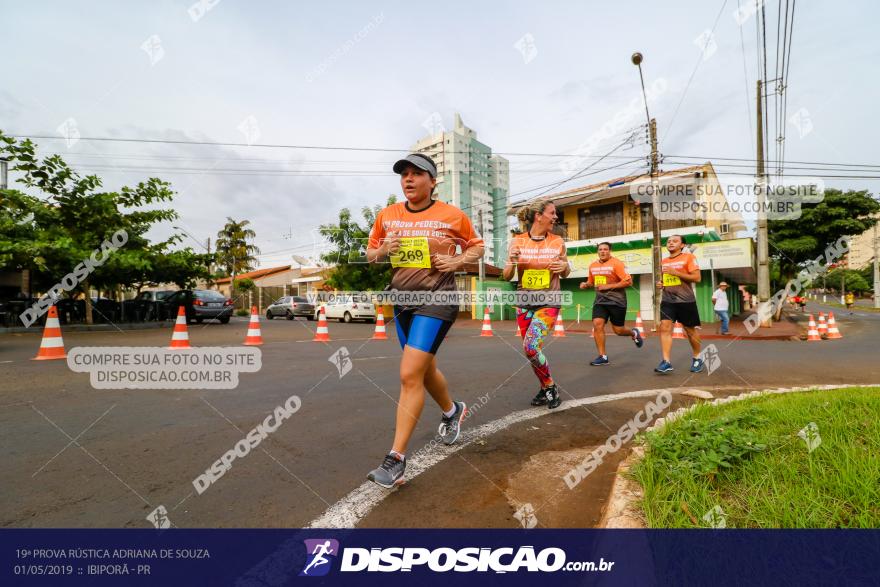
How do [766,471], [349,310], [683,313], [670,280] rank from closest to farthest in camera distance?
[766,471] < [683,313] < [670,280] < [349,310]

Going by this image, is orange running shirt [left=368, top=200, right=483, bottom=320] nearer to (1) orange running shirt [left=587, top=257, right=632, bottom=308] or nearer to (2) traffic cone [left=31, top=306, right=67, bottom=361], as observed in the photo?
(1) orange running shirt [left=587, top=257, right=632, bottom=308]

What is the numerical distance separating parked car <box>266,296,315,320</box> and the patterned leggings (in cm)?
2163

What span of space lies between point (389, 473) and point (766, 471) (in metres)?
1.84

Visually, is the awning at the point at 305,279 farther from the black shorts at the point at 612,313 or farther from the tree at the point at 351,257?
the black shorts at the point at 612,313

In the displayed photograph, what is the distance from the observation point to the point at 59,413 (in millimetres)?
3895

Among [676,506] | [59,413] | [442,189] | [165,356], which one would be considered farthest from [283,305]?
[442,189]

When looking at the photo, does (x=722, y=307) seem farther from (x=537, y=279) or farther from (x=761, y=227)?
(x=537, y=279)

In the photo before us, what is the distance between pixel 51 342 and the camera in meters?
7.36

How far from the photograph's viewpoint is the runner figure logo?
1.67m

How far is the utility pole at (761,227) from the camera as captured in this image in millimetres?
14759

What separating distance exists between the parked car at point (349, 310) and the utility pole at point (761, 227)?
624 inches

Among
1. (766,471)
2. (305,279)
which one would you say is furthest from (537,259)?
(305,279)

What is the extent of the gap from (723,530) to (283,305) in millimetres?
25418

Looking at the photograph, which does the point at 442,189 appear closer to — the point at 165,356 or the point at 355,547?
the point at 165,356
